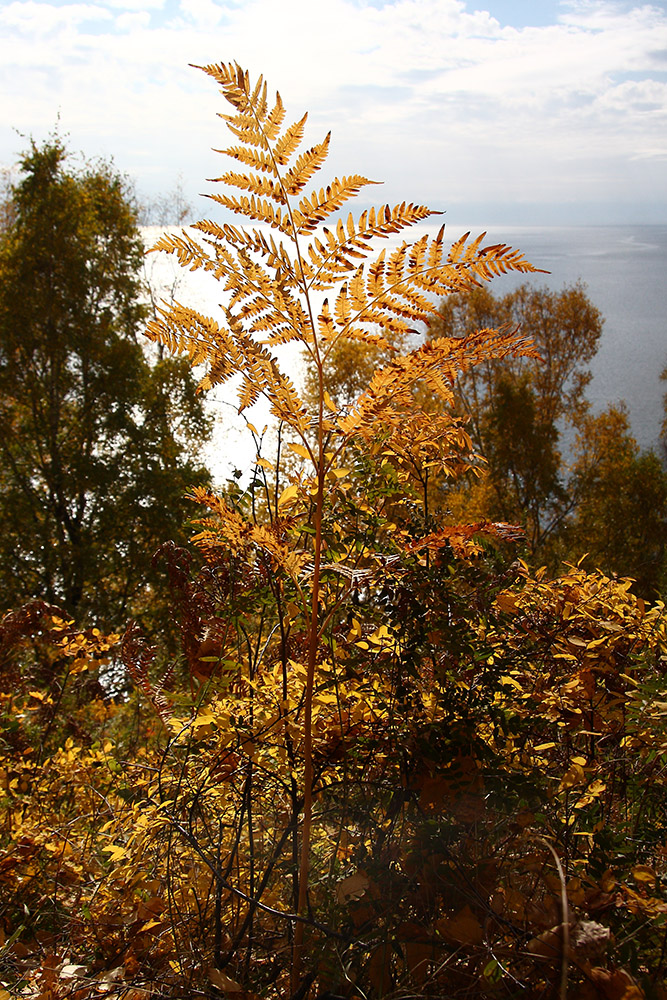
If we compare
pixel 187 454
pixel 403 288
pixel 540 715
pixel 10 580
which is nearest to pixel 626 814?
pixel 540 715

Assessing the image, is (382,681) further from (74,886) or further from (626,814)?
(74,886)

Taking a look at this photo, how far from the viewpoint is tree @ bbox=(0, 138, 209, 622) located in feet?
36.2

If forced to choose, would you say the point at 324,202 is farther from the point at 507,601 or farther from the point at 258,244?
the point at 507,601

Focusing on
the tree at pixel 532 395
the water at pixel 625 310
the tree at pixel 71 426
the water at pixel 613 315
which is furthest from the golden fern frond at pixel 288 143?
the water at pixel 625 310

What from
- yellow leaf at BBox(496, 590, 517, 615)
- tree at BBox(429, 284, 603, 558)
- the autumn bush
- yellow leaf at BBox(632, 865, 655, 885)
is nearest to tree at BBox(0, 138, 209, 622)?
tree at BBox(429, 284, 603, 558)

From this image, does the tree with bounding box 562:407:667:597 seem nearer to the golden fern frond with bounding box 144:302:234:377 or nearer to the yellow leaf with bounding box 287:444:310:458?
the yellow leaf with bounding box 287:444:310:458

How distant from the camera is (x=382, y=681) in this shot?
56.3 inches

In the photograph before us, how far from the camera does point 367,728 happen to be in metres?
1.35

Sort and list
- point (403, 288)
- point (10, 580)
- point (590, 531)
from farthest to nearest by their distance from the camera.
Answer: point (590, 531) < point (10, 580) < point (403, 288)

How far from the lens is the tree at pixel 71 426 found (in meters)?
11.0

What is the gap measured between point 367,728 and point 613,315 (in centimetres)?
3351

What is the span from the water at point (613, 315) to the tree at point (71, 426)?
3.34 m

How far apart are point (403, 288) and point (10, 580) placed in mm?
11092

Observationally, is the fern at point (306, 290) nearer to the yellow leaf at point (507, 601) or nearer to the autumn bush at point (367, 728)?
the autumn bush at point (367, 728)
